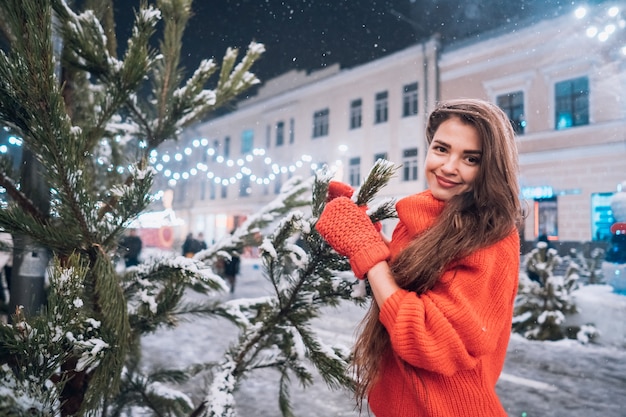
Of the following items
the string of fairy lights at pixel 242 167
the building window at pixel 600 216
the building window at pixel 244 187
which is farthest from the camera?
the building window at pixel 244 187

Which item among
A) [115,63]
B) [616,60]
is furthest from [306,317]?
[616,60]

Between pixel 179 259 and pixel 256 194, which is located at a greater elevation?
pixel 256 194

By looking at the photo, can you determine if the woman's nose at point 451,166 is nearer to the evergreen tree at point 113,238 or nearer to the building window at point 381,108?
the evergreen tree at point 113,238

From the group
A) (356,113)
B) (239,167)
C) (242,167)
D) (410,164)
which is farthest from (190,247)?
(239,167)

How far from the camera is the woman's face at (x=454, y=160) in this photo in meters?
1.09

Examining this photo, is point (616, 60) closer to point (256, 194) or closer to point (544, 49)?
point (544, 49)

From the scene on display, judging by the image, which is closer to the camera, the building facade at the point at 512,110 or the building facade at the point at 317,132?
the building facade at the point at 512,110

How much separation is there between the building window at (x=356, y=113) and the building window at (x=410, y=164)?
2.66 m

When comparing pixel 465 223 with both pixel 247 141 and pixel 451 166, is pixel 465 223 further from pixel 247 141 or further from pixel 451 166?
pixel 247 141

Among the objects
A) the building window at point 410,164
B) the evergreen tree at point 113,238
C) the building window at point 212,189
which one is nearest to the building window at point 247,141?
the building window at point 212,189

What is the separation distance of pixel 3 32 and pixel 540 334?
6.56m

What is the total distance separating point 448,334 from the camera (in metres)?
0.85

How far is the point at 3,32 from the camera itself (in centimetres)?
120

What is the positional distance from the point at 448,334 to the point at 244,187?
20.5 m
